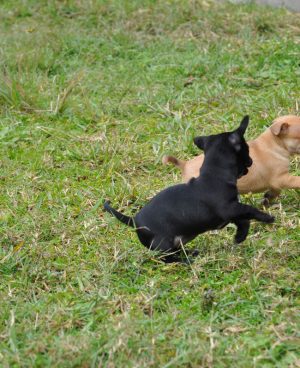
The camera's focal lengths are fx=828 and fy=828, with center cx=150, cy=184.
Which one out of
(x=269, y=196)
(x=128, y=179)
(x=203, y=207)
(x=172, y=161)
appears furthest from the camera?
(x=128, y=179)

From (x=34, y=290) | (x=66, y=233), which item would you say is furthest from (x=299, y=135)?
(x=34, y=290)

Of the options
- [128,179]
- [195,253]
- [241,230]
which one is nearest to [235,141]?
[241,230]

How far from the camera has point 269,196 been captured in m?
6.85

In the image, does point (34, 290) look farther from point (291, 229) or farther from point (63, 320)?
point (291, 229)

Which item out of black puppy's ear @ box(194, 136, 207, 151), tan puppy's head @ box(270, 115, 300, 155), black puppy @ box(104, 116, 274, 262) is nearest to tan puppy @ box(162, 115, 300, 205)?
tan puppy's head @ box(270, 115, 300, 155)

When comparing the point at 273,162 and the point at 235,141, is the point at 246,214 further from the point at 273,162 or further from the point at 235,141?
the point at 273,162

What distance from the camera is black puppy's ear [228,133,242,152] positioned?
576 centimetres

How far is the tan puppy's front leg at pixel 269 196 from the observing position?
679 cm

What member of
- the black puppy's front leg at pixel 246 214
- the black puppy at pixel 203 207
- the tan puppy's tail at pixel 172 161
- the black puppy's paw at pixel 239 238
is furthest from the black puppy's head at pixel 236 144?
the tan puppy's tail at pixel 172 161

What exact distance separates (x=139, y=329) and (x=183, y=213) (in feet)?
3.63

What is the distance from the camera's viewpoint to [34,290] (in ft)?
18.2

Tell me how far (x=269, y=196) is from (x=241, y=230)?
108 cm

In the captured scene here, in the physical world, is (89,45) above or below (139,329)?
below

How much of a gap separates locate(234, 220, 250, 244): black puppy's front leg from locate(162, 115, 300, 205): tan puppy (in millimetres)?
848
